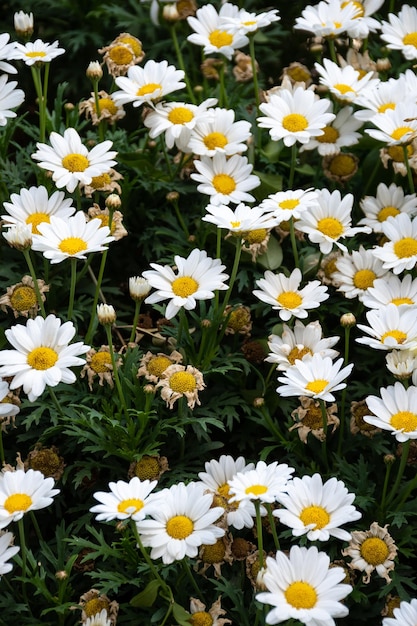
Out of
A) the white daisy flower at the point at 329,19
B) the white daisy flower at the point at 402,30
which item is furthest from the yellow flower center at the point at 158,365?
the white daisy flower at the point at 402,30

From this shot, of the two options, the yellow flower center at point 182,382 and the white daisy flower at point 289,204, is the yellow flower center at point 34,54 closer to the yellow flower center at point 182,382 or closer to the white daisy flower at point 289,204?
the white daisy flower at point 289,204

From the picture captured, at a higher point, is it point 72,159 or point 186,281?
point 72,159

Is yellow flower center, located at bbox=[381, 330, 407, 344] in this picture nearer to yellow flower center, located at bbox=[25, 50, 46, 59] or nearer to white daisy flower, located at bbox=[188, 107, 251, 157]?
white daisy flower, located at bbox=[188, 107, 251, 157]

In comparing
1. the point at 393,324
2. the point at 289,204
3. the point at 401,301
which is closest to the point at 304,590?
the point at 393,324

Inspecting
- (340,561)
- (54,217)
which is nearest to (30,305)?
(54,217)

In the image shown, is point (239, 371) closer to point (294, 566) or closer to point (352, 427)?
point (352, 427)

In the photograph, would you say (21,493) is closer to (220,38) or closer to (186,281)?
(186,281)

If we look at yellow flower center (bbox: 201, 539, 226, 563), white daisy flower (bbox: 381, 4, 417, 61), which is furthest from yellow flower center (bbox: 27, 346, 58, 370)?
white daisy flower (bbox: 381, 4, 417, 61)
